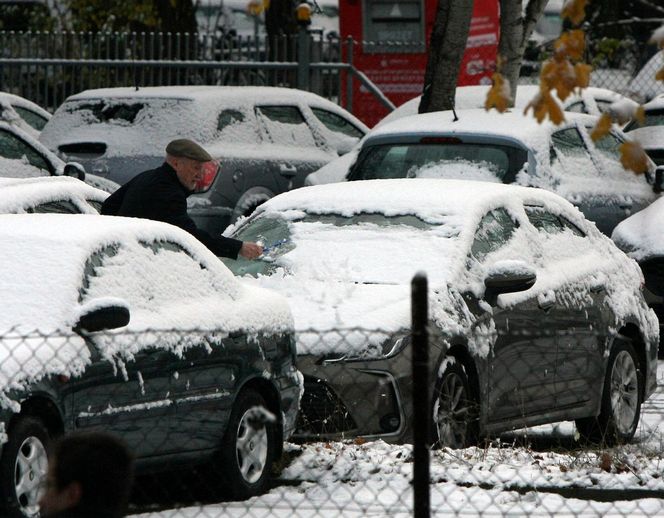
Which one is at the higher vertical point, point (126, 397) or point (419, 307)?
point (419, 307)

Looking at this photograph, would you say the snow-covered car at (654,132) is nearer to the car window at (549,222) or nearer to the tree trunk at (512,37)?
the tree trunk at (512,37)

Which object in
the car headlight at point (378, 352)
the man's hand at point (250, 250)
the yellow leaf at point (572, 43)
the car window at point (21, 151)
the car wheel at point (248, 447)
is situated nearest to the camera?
the yellow leaf at point (572, 43)

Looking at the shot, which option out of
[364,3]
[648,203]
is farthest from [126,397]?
[364,3]

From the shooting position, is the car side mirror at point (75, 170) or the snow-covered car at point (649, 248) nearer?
the snow-covered car at point (649, 248)

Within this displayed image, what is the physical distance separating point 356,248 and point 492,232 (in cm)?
80

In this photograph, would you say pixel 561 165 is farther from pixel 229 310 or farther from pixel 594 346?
pixel 229 310

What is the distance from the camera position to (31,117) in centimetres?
2086

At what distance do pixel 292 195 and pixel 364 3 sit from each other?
14.8 meters

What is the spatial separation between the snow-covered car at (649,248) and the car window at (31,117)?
9804 mm

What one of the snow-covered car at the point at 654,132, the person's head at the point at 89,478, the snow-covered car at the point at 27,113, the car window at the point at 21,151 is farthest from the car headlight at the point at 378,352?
the snow-covered car at the point at 27,113

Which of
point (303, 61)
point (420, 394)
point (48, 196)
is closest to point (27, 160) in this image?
point (48, 196)

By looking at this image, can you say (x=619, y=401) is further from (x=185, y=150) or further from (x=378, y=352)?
(x=185, y=150)

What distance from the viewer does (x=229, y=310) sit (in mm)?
7750

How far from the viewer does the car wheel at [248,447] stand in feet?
24.4
